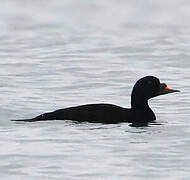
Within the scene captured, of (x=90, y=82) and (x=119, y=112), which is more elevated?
(x=90, y=82)

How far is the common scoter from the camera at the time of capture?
65.5 feet

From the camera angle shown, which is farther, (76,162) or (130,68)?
(130,68)

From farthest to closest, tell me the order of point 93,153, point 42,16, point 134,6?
point 134,6
point 42,16
point 93,153

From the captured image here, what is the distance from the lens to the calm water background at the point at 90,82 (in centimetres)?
1732

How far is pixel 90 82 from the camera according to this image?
26.1 m

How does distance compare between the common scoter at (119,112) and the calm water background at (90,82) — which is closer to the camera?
the calm water background at (90,82)

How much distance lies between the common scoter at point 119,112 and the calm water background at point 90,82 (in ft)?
0.49

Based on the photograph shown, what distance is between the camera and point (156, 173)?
1672 centimetres

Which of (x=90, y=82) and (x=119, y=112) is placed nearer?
(x=119, y=112)

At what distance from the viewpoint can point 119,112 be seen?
20328 mm

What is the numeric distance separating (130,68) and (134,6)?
765 inches

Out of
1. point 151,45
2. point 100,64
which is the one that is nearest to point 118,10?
point 151,45

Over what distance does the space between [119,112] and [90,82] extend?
5.82m

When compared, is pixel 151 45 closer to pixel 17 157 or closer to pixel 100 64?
pixel 100 64
